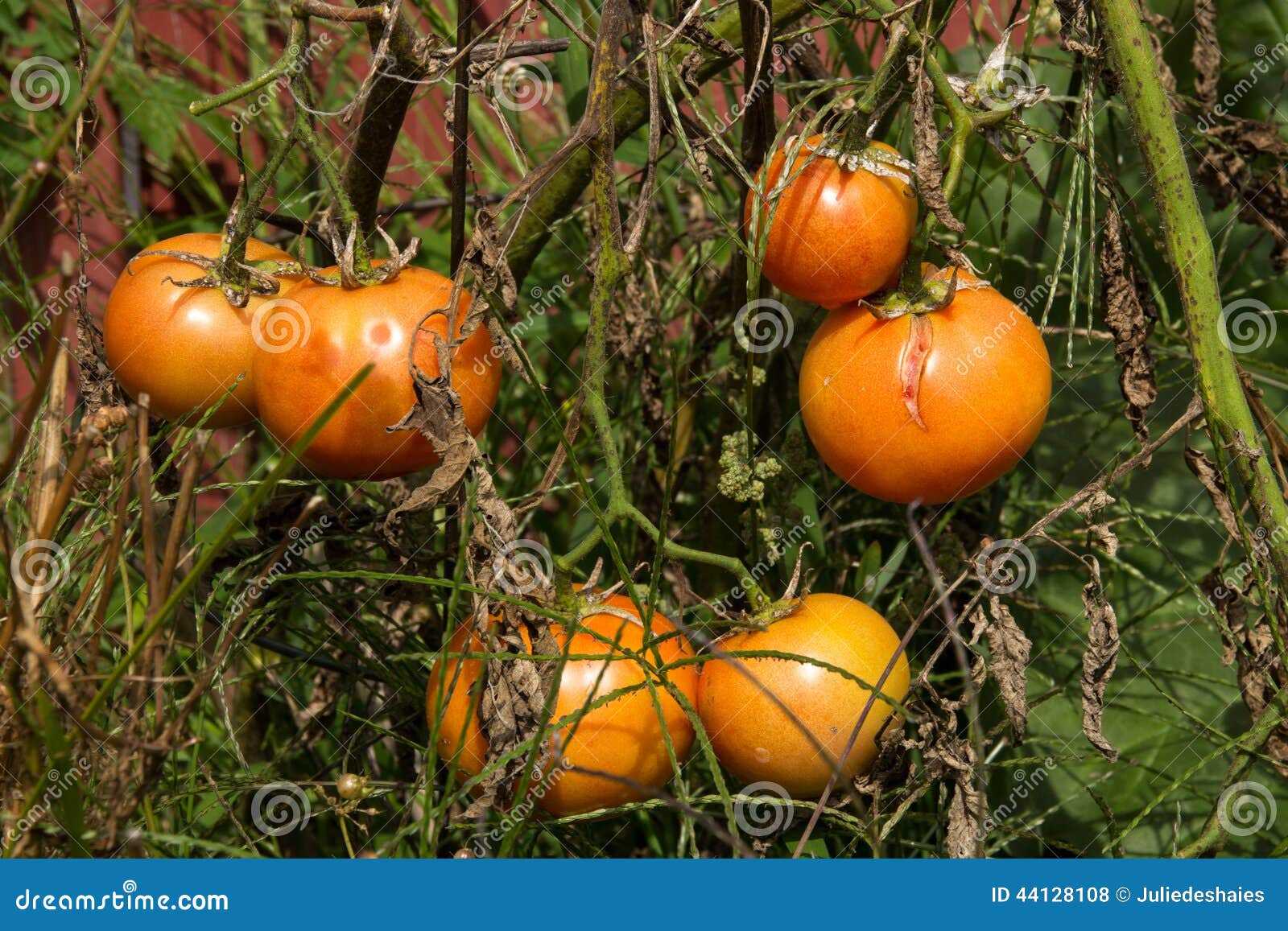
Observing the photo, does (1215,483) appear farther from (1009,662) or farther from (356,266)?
(356,266)

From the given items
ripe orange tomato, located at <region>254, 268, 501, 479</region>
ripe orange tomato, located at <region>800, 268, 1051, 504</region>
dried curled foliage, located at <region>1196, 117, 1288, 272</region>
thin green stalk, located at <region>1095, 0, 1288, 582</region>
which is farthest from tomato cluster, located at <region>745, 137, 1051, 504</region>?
dried curled foliage, located at <region>1196, 117, 1288, 272</region>

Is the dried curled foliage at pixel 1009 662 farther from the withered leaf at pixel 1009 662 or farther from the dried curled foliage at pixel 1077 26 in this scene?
the dried curled foliage at pixel 1077 26

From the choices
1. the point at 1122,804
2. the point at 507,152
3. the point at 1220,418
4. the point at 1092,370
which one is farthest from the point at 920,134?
the point at 507,152

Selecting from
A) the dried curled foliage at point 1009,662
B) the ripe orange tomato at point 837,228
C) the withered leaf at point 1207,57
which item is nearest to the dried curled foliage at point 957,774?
the dried curled foliage at point 1009,662

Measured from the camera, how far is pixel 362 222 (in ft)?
3.20

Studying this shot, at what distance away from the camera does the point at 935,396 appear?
784 millimetres

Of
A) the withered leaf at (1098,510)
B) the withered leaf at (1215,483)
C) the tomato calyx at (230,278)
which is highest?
the tomato calyx at (230,278)

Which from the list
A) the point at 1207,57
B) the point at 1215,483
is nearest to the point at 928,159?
the point at 1215,483

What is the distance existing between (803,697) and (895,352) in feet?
0.81

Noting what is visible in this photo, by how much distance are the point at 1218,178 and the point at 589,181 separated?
56cm

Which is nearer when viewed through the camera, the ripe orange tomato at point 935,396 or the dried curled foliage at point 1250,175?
the ripe orange tomato at point 935,396

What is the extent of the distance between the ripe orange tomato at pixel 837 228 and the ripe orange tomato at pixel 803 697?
235 millimetres

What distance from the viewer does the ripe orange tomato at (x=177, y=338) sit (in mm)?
825

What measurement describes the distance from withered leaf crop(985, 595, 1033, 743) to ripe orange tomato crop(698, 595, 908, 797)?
0.23 feet
